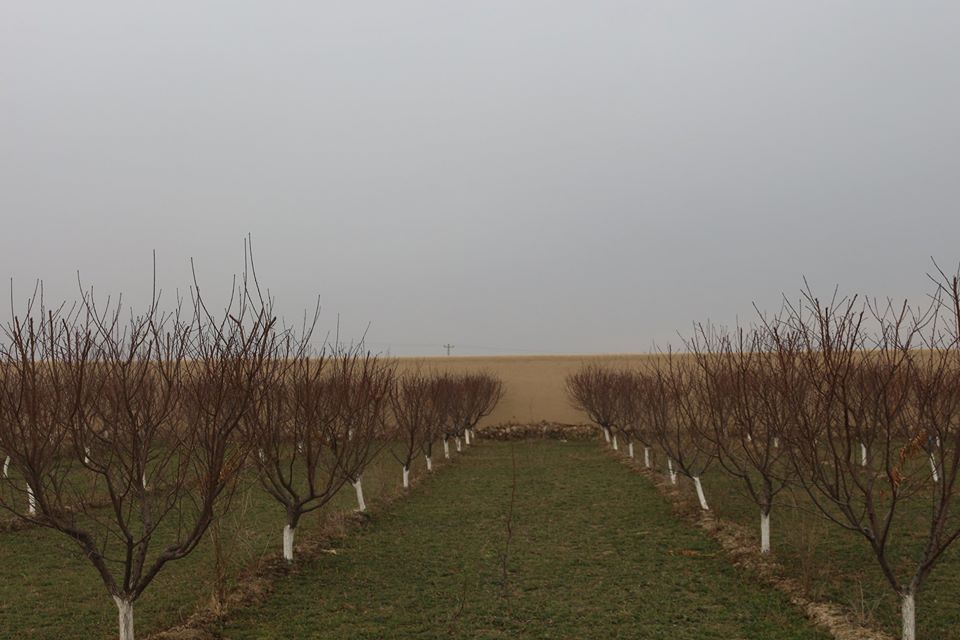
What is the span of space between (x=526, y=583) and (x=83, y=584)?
15.4ft

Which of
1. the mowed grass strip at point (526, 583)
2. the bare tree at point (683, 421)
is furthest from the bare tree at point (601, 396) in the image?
the mowed grass strip at point (526, 583)

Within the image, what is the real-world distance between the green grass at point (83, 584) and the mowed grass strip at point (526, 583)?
0.76 metres

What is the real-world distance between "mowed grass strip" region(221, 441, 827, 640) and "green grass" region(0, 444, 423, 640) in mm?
761

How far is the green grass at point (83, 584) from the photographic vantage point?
6.24 m

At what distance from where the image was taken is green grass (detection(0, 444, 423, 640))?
624 centimetres

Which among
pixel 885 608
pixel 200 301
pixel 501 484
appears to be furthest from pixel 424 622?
pixel 501 484

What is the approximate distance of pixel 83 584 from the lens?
24.9ft

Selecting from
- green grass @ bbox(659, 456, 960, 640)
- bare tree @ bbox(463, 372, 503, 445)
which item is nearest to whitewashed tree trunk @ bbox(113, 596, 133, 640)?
green grass @ bbox(659, 456, 960, 640)

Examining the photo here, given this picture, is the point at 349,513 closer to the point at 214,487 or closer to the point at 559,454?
the point at 214,487

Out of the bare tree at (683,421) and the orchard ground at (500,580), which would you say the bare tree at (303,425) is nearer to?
the orchard ground at (500,580)

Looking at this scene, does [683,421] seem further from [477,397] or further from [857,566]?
[477,397]

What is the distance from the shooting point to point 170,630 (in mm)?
5828

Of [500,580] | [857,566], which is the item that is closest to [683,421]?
[857,566]

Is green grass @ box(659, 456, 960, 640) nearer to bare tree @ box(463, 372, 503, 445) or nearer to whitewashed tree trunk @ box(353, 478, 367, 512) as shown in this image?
whitewashed tree trunk @ box(353, 478, 367, 512)
